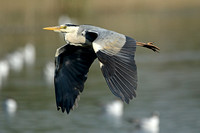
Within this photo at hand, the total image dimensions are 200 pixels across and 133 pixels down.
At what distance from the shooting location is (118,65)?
232 inches

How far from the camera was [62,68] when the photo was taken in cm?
704

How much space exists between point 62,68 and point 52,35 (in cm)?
2133

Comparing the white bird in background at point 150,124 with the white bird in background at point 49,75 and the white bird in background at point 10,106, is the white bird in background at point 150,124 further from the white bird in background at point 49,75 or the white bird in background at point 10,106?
the white bird in background at point 49,75

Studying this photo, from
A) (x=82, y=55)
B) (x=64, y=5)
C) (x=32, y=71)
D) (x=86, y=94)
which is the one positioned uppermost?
(x=82, y=55)

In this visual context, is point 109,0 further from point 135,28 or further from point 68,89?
point 68,89

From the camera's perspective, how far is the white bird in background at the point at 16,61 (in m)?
20.7

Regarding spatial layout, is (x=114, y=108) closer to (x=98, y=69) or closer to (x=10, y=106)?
(x=10, y=106)

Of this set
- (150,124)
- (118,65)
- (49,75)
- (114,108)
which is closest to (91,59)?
(118,65)

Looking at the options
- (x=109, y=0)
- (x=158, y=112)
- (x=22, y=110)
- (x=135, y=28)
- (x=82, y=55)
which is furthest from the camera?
(x=109, y=0)

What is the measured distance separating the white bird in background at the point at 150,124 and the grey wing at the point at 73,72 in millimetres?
4947

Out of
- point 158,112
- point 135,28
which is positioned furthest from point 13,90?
point 135,28

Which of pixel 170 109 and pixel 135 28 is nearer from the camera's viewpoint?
pixel 170 109

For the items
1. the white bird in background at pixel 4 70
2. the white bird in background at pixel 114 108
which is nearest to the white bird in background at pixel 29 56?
the white bird in background at pixel 4 70

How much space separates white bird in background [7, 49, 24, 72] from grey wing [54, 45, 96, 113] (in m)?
13.6
